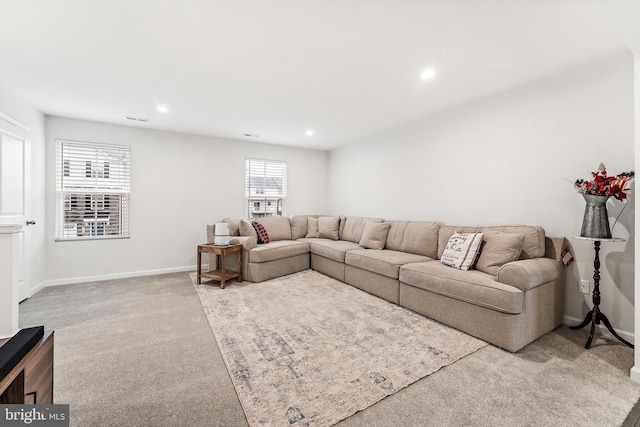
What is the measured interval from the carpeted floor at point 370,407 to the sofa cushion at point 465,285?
15.1 inches

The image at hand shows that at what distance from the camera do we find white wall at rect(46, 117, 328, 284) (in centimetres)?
405

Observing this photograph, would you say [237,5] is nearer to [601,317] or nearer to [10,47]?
[10,47]

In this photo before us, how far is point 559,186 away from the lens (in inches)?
108

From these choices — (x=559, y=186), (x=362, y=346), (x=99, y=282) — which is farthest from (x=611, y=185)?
(x=99, y=282)

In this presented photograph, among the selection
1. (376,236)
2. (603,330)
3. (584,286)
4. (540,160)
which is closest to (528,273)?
(584,286)

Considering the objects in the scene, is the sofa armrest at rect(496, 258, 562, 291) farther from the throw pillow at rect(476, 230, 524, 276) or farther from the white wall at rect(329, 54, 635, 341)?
the white wall at rect(329, 54, 635, 341)

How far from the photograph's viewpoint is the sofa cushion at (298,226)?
17.6 feet

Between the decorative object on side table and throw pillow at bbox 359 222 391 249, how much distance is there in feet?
7.41

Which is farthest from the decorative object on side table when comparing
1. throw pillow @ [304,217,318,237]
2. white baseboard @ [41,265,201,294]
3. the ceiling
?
white baseboard @ [41,265,201,294]

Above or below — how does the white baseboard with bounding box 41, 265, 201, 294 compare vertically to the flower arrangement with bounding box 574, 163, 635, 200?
below

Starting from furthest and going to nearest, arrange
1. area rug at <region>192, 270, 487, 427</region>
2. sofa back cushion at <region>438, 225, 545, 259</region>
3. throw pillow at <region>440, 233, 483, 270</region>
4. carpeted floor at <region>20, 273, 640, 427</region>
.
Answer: throw pillow at <region>440, 233, 483, 270</region> < sofa back cushion at <region>438, 225, 545, 259</region> < area rug at <region>192, 270, 487, 427</region> < carpeted floor at <region>20, 273, 640, 427</region>

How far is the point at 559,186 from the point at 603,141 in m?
0.49

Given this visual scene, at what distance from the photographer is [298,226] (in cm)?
545

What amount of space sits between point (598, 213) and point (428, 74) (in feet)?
6.24
